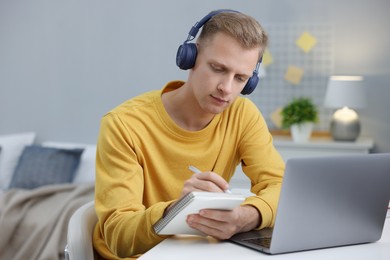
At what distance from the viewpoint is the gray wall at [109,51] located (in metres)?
4.09

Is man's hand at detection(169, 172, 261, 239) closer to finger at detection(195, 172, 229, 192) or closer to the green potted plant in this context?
finger at detection(195, 172, 229, 192)

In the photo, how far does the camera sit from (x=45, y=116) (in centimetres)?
479

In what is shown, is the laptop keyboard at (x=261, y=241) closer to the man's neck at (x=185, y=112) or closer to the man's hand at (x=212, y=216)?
the man's hand at (x=212, y=216)

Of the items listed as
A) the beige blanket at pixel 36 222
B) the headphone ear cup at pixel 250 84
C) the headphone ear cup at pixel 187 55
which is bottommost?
the beige blanket at pixel 36 222

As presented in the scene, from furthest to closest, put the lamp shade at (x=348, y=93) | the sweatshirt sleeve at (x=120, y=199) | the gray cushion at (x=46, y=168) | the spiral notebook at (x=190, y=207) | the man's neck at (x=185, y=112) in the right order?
the gray cushion at (x=46, y=168) < the lamp shade at (x=348, y=93) < the man's neck at (x=185, y=112) < the sweatshirt sleeve at (x=120, y=199) < the spiral notebook at (x=190, y=207)

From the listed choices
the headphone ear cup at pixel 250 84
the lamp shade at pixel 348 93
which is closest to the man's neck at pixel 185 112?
the headphone ear cup at pixel 250 84

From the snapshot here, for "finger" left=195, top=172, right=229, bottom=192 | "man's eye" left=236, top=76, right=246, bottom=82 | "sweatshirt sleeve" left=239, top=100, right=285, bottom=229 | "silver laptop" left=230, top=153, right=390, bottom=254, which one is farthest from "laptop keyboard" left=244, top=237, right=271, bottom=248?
"man's eye" left=236, top=76, right=246, bottom=82

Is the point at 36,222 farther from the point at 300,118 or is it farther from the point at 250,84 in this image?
the point at 250,84

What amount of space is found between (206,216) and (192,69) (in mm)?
532

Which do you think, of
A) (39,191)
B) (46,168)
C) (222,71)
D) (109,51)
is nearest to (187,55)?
(222,71)

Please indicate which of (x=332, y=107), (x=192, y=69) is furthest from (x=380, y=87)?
(x=192, y=69)

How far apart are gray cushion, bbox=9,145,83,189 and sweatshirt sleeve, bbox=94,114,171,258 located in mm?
2537

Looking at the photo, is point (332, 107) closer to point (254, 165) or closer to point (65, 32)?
point (65, 32)

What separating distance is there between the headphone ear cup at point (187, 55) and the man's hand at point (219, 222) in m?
0.45
